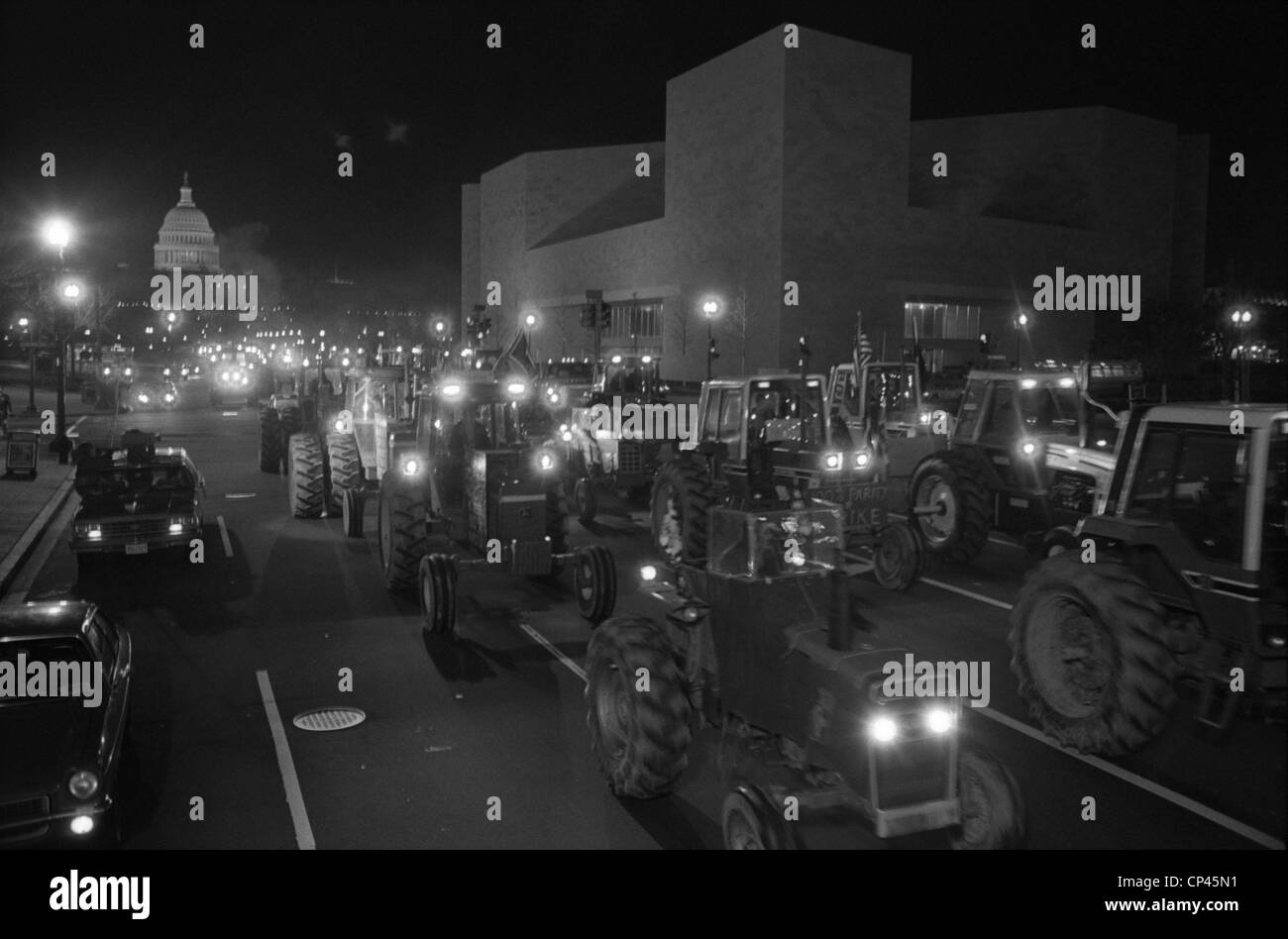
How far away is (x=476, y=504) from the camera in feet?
39.5

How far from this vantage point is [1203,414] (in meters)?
7.46

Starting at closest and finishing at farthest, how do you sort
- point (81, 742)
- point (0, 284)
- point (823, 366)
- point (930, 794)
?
1. point (930, 794)
2. point (81, 742)
3. point (0, 284)
4. point (823, 366)

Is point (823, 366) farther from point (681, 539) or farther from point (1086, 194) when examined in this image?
point (681, 539)

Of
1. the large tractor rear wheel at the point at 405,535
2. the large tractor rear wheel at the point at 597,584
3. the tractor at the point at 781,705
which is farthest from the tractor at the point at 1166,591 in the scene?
the large tractor rear wheel at the point at 405,535

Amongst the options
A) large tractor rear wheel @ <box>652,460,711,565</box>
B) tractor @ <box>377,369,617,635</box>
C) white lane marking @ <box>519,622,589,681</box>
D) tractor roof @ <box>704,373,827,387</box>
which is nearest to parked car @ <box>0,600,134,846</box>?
white lane marking @ <box>519,622,589,681</box>

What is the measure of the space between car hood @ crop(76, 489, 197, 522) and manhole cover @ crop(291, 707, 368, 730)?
7076 millimetres

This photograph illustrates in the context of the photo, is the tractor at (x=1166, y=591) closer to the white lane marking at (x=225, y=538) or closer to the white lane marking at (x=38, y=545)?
the white lane marking at (x=38, y=545)

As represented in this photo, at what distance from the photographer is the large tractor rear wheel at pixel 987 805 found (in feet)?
16.8

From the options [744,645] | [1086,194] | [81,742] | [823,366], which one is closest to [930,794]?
[744,645]

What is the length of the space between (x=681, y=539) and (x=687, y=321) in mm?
40364

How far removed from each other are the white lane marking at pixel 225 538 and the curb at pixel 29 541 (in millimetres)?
2280

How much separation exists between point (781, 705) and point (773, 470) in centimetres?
876

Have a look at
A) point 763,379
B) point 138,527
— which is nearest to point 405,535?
point 138,527

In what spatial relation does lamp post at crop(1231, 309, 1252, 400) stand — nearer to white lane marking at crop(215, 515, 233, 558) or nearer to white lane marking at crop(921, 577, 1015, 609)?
white lane marking at crop(921, 577, 1015, 609)
